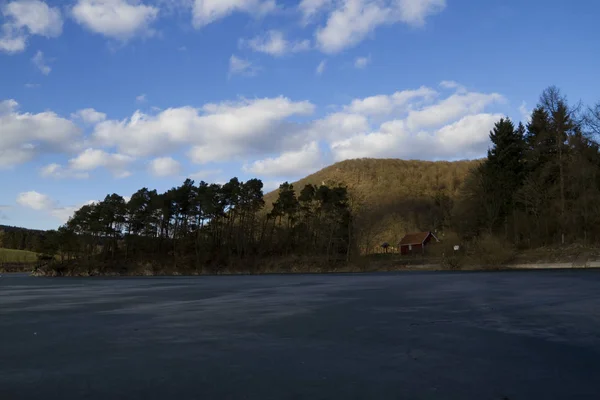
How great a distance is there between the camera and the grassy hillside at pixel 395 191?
8735 centimetres

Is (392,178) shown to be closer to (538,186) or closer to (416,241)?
(416,241)

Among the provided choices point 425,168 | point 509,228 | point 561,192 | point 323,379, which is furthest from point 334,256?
point 425,168

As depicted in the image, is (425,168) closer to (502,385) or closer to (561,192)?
(561,192)

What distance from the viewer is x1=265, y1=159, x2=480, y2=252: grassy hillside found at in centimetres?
8735

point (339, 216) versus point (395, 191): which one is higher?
point (395, 191)

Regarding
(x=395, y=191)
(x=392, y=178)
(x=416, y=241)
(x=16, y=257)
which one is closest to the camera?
(x=416, y=241)

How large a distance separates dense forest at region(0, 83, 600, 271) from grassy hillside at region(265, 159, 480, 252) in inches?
25.8

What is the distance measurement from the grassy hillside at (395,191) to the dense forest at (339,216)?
2.15ft

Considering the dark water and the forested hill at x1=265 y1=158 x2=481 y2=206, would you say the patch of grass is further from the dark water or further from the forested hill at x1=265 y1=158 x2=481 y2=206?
the dark water

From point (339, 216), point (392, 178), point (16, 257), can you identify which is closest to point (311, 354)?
point (339, 216)

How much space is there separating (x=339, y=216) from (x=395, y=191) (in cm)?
6871

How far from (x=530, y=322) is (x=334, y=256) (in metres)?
50.4

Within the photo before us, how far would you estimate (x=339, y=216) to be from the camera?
61.8 m

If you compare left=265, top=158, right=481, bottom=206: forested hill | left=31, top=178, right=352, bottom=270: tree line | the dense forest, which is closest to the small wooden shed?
the dense forest
